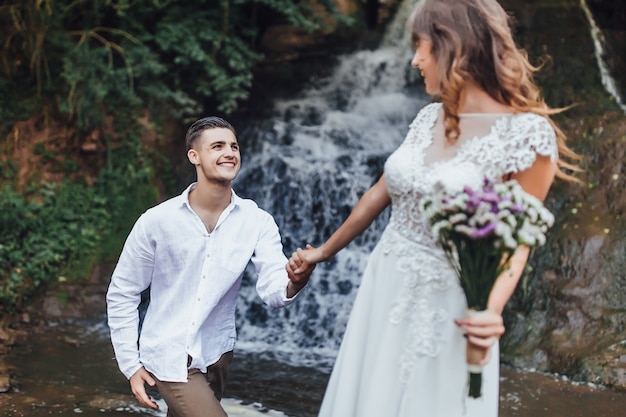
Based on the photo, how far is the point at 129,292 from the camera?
10.9 feet

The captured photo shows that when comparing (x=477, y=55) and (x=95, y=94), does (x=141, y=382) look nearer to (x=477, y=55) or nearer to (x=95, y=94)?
(x=477, y=55)

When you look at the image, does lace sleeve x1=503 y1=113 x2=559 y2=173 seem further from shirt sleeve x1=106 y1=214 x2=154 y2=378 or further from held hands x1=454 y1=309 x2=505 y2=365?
shirt sleeve x1=106 y1=214 x2=154 y2=378

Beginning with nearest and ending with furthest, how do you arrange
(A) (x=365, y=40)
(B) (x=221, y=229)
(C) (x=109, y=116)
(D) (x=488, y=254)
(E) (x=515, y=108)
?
(D) (x=488, y=254) < (E) (x=515, y=108) < (B) (x=221, y=229) < (C) (x=109, y=116) < (A) (x=365, y=40)

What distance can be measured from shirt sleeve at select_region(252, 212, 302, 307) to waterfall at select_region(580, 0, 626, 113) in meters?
6.46

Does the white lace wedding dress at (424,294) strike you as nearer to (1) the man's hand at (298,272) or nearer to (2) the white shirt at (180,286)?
(1) the man's hand at (298,272)

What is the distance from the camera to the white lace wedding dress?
2393mm

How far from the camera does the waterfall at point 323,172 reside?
7969mm

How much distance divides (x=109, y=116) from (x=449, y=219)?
299 inches

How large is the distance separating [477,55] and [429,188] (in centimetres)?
42

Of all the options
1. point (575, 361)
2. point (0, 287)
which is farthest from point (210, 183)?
point (0, 287)

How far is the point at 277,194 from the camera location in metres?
8.92

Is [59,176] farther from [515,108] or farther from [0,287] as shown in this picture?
[515,108]

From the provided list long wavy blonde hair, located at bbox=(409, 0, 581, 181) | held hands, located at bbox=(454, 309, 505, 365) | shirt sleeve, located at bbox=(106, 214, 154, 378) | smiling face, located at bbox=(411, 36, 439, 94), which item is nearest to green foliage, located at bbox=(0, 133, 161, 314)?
shirt sleeve, located at bbox=(106, 214, 154, 378)

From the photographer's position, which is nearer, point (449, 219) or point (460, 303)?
point (449, 219)
